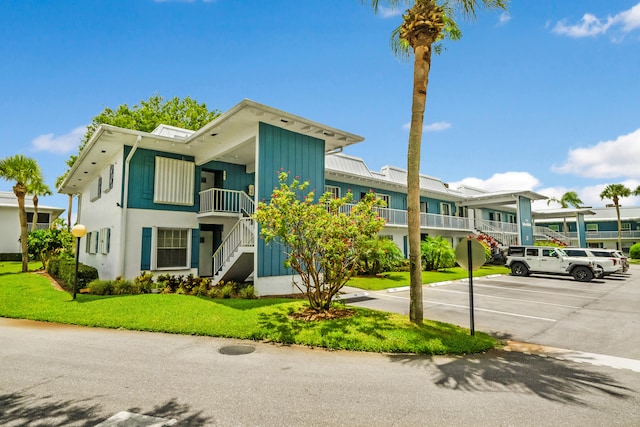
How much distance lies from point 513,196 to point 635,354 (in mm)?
25182

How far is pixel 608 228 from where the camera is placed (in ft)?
158

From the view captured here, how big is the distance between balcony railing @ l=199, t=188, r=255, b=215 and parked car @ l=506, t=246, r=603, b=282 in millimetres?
17135

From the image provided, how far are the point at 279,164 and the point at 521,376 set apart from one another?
32.2 feet

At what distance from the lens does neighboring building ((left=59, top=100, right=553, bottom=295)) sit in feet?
40.3

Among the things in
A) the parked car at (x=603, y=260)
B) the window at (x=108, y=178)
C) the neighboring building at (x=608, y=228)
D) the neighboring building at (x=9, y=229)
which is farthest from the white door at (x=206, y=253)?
the neighboring building at (x=608, y=228)

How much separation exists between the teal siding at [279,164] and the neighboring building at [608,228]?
4579cm

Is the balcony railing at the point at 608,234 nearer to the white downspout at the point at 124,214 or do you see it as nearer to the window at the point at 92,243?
the white downspout at the point at 124,214

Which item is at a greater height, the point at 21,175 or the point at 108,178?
the point at 21,175

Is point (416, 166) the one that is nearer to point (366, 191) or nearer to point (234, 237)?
point (234, 237)

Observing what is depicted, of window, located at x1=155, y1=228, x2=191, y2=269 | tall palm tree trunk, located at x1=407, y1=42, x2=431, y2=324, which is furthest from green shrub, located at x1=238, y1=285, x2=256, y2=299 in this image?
tall palm tree trunk, located at x1=407, y1=42, x2=431, y2=324

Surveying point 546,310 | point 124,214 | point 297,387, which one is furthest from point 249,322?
point 546,310

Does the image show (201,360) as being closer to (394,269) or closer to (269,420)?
(269,420)

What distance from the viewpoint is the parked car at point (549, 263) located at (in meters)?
18.9

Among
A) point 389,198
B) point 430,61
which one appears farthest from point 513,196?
point 430,61
